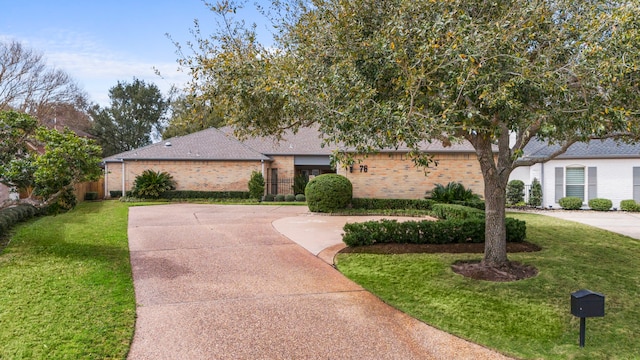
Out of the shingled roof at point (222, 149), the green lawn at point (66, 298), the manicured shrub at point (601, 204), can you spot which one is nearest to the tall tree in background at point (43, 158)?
the green lawn at point (66, 298)

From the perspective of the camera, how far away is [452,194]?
697 inches

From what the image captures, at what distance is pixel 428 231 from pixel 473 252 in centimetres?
112

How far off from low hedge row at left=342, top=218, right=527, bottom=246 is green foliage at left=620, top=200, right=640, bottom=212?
37.3 ft

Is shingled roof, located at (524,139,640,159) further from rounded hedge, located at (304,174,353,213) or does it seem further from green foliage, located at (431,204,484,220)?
rounded hedge, located at (304,174,353,213)

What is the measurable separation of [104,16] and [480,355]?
1134 centimetres

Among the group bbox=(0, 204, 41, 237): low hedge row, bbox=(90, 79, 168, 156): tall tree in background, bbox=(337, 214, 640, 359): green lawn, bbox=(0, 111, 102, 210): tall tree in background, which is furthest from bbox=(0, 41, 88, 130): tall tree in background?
bbox=(337, 214, 640, 359): green lawn

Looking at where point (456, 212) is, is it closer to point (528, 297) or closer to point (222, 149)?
point (528, 297)

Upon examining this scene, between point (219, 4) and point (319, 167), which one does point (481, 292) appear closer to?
point (219, 4)

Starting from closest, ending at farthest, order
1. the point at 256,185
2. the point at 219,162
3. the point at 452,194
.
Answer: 1. the point at 452,194
2. the point at 256,185
3. the point at 219,162

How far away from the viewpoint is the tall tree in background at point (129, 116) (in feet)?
141

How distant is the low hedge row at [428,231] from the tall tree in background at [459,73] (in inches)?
91.4

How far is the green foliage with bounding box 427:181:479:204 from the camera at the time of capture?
17672mm

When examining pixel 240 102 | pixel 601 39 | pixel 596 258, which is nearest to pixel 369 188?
pixel 596 258

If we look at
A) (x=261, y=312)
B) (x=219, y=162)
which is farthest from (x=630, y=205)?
(x=219, y=162)
